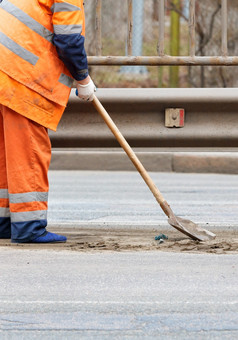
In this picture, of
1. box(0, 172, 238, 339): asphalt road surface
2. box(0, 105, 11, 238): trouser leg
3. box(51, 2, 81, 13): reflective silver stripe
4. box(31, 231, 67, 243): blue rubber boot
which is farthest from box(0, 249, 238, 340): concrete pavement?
box(51, 2, 81, 13): reflective silver stripe

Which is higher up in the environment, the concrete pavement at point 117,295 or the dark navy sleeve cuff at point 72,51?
the dark navy sleeve cuff at point 72,51

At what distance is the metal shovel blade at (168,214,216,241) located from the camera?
16.9ft

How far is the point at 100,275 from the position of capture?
13.6 feet

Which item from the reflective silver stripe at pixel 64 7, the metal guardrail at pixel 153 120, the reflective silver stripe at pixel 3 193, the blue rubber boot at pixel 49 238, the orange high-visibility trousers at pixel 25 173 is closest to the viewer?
the reflective silver stripe at pixel 64 7

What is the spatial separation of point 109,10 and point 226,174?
534 centimetres

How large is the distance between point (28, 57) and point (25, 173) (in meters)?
0.64

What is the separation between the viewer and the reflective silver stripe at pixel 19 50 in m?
4.87

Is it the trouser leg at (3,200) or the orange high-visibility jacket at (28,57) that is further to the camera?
Answer: the trouser leg at (3,200)

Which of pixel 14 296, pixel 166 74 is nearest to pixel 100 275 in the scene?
pixel 14 296

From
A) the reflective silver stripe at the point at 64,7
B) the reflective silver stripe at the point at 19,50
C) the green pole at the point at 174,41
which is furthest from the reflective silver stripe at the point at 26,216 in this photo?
the green pole at the point at 174,41

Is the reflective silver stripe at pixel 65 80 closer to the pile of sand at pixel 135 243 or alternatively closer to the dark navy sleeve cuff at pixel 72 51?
the dark navy sleeve cuff at pixel 72 51

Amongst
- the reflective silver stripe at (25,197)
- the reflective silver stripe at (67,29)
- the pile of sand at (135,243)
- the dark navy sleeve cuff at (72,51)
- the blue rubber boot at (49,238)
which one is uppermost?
the reflective silver stripe at (67,29)

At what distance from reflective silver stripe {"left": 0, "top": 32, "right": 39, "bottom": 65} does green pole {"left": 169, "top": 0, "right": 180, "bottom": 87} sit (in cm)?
957

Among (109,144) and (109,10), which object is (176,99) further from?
(109,10)
